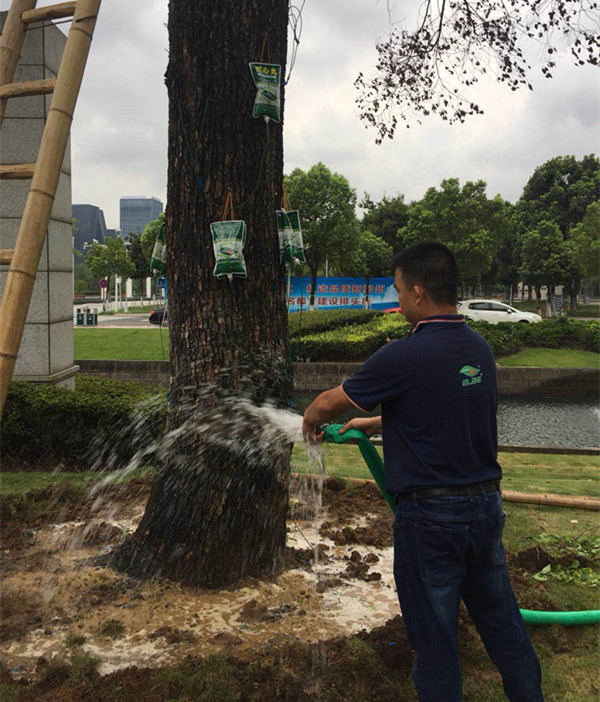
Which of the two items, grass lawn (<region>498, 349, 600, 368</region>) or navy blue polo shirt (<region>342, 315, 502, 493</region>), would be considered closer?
navy blue polo shirt (<region>342, 315, 502, 493</region>)

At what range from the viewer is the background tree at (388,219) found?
53438 mm

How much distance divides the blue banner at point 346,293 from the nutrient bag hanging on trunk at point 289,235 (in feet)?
103

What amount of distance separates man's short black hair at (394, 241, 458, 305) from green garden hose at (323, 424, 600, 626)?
73 cm

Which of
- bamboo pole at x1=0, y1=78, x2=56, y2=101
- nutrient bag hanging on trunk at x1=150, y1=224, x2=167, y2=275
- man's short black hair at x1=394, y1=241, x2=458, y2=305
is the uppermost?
bamboo pole at x1=0, y1=78, x2=56, y2=101

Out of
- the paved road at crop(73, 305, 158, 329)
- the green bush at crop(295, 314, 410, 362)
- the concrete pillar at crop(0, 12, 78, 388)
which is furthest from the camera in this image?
the paved road at crop(73, 305, 158, 329)

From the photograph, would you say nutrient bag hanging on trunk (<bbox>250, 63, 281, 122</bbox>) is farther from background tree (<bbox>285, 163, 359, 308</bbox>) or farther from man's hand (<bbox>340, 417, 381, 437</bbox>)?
background tree (<bbox>285, 163, 359, 308</bbox>)

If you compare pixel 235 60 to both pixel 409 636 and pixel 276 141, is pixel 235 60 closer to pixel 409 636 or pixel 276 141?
pixel 276 141

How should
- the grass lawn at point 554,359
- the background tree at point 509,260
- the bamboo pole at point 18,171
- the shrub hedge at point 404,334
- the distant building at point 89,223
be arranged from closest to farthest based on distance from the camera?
the bamboo pole at point 18,171 < the shrub hedge at point 404,334 < the grass lawn at point 554,359 < the background tree at point 509,260 < the distant building at point 89,223

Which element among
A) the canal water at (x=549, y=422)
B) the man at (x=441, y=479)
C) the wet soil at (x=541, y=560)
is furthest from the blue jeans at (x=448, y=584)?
the canal water at (x=549, y=422)

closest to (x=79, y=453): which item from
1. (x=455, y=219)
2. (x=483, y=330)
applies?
(x=483, y=330)

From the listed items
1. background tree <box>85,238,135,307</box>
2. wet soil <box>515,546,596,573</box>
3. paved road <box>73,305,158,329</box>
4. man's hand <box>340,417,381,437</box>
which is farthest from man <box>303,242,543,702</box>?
background tree <box>85,238,135,307</box>

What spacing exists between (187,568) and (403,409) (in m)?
1.98

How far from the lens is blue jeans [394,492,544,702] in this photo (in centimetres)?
229

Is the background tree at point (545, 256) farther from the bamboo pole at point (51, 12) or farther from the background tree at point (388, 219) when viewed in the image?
the bamboo pole at point (51, 12)
